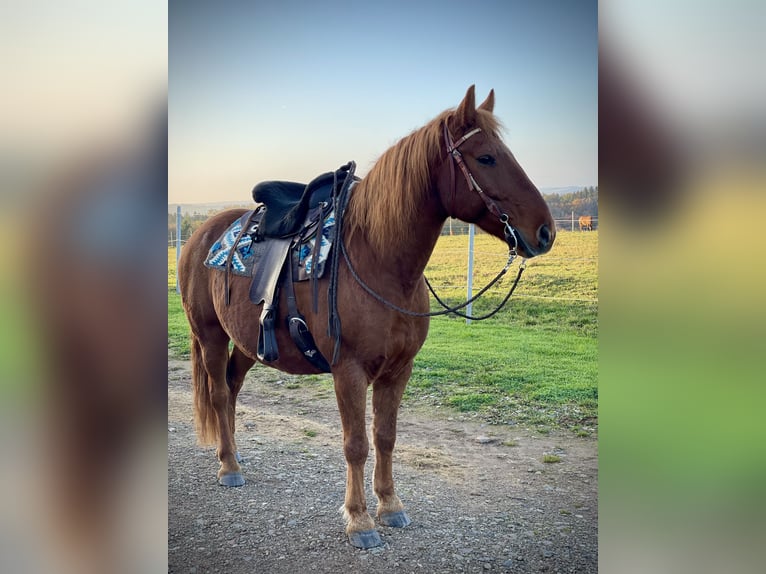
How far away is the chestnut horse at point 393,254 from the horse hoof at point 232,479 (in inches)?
32.9

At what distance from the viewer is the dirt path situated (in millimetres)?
2361

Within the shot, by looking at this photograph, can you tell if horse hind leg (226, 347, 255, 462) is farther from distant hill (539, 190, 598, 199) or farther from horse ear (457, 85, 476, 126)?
distant hill (539, 190, 598, 199)

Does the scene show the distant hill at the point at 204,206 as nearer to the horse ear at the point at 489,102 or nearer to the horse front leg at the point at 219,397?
the horse front leg at the point at 219,397

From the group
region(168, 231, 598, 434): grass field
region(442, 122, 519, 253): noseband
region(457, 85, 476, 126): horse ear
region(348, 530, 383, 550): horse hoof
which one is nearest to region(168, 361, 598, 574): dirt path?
region(348, 530, 383, 550): horse hoof

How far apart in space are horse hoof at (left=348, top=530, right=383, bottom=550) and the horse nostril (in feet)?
5.17

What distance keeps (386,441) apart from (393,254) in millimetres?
989

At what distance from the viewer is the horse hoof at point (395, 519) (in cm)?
268
